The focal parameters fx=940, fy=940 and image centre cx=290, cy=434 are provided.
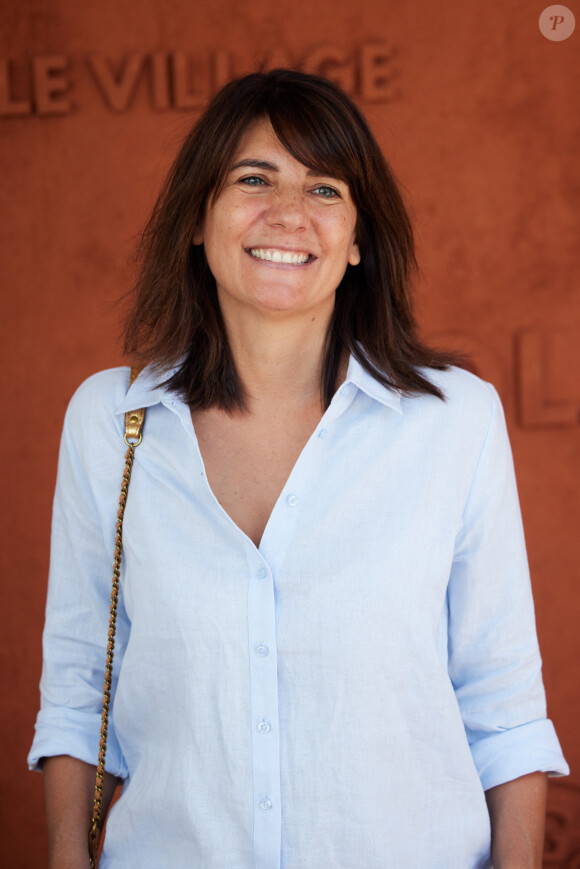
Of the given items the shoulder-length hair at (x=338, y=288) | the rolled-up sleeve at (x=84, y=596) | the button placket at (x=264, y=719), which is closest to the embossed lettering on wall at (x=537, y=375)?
the shoulder-length hair at (x=338, y=288)

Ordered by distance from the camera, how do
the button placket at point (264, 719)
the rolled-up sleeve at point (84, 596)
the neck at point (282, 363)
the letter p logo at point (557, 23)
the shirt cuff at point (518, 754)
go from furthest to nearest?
the letter p logo at point (557, 23) → the neck at point (282, 363) → the rolled-up sleeve at point (84, 596) → the shirt cuff at point (518, 754) → the button placket at point (264, 719)

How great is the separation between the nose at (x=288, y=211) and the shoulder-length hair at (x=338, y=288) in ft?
0.22

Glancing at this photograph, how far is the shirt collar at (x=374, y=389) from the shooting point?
1765mm

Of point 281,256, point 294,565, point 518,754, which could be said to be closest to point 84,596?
point 294,565

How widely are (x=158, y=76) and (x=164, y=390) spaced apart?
5.72 feet

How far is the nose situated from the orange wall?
1.41 meters

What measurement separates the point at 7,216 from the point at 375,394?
6.78 ft

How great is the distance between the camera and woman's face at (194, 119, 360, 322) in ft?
5.99

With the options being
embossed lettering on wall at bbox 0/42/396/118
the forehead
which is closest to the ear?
the forehead

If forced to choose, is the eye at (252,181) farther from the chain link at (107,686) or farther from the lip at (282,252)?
the chain link at (107,686)

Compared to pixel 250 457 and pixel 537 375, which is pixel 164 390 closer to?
pixel 250 457

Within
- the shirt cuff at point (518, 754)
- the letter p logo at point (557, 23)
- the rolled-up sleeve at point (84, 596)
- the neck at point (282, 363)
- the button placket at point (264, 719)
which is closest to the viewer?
the button placket at point (264, 719)

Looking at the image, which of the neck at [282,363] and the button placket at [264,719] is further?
the neck at [282,363]

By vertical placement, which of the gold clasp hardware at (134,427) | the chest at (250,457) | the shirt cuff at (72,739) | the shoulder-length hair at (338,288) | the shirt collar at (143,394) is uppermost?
the shoulder-length hair at (338,288)
